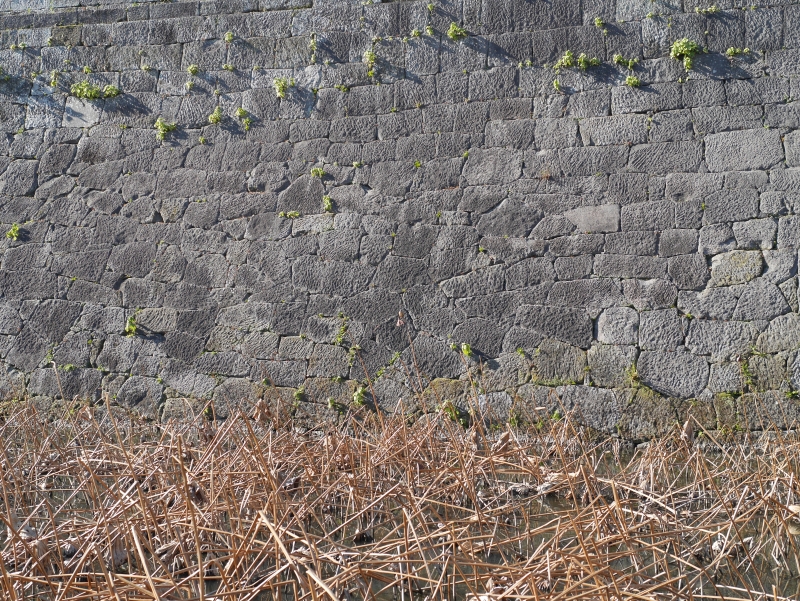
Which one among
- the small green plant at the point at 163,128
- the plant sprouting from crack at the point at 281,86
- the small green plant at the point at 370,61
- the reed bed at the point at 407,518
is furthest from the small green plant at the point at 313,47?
the reed bed at the point at 407,518

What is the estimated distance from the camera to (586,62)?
206 inches

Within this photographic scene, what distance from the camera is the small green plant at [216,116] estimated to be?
5.84 m

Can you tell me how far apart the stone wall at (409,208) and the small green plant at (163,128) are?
0.10 feet

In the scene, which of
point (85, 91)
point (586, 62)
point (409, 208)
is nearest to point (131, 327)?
point (85, 91)

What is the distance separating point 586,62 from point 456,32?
94cm

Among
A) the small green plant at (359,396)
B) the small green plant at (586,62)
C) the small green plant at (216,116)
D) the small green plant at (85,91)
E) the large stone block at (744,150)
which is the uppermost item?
the small green plant at (586,62)

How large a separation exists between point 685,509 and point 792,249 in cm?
190

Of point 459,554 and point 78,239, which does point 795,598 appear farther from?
point 78,239

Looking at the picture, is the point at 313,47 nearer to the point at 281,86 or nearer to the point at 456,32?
the point at 281,86

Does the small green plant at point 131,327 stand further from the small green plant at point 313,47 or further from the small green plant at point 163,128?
the small green plant at point 313,47

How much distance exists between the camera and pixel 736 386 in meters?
4.58

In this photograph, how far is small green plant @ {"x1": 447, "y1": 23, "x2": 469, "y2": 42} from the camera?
18.1 ft

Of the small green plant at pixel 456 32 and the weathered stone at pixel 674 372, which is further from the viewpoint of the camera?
the small green plant at pixel 456 32

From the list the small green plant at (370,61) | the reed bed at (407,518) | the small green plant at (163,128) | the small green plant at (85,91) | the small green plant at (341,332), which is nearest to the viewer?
the reed bed at (407,518)
